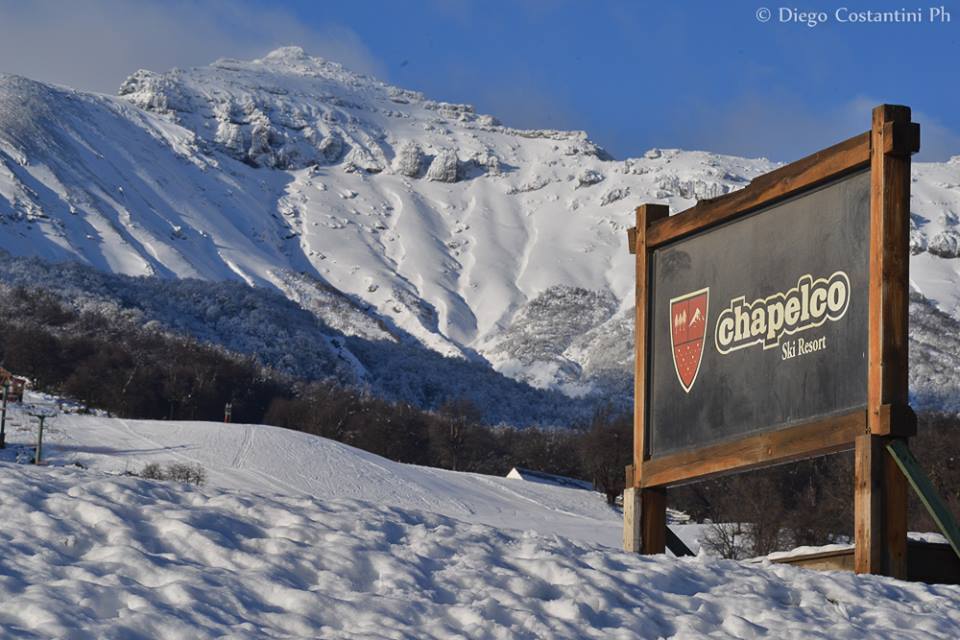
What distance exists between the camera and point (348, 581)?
331 inches

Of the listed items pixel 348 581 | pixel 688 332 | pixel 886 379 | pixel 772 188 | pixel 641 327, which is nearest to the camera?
pixel 348 581

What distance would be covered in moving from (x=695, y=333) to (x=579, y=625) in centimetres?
397

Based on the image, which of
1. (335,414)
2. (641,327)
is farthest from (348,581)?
(335,414)

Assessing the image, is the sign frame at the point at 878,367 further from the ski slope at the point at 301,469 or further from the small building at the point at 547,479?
the small building at the point at 547,479

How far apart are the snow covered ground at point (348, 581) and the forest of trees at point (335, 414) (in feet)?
165

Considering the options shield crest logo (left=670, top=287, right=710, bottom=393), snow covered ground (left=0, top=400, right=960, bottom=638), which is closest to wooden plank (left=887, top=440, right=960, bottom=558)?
snow covered ground (left=0, top=400, right=960, bottom=638)

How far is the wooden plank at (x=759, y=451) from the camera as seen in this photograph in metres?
10.3

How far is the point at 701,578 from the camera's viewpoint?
376 inches

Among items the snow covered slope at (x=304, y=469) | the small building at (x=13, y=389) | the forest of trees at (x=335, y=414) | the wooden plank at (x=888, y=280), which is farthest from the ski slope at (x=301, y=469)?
the wooden plank at (x=888, y=280)

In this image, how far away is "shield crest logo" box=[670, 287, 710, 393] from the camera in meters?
11.7

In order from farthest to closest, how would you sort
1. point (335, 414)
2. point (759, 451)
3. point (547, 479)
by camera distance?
point (335, 414) → point (547, 479) → point (759, 451)

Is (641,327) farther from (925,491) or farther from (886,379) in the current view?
(925,491)

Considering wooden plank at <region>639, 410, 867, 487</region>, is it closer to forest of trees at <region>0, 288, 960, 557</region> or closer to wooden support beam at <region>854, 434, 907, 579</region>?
wooden support beam at <region>854, 434, 907, 579</region>

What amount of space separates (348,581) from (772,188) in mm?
4381
